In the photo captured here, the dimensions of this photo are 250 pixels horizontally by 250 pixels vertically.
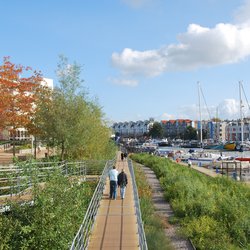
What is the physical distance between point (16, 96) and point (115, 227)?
21.6 m

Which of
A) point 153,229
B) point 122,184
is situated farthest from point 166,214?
point 153,229

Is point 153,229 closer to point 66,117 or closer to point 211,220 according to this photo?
point 211,220

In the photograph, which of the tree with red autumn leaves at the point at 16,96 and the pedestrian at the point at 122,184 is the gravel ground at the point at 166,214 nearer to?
the pedestrian at the point at 122,184

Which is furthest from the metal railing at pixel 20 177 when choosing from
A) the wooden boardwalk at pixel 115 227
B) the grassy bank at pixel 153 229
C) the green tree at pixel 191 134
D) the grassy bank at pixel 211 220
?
the green tree at pixel 191 134

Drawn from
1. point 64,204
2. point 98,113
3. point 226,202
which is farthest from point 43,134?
point 64,204

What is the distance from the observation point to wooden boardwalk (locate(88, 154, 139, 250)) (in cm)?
1272

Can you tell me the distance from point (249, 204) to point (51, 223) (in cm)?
1323

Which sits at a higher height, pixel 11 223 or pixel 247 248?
pixel 11 223

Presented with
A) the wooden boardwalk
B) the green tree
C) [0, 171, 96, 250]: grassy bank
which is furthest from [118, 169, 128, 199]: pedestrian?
the green tree

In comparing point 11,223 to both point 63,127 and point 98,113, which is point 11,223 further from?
point 98,113

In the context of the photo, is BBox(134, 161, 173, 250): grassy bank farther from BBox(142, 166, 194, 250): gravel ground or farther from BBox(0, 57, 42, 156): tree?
BBox(0, 57, 42, 156): tree

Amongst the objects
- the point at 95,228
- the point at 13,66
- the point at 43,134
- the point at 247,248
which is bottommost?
the point at 247,248

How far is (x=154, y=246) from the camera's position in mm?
14188

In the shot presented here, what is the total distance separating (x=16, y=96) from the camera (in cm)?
3347
